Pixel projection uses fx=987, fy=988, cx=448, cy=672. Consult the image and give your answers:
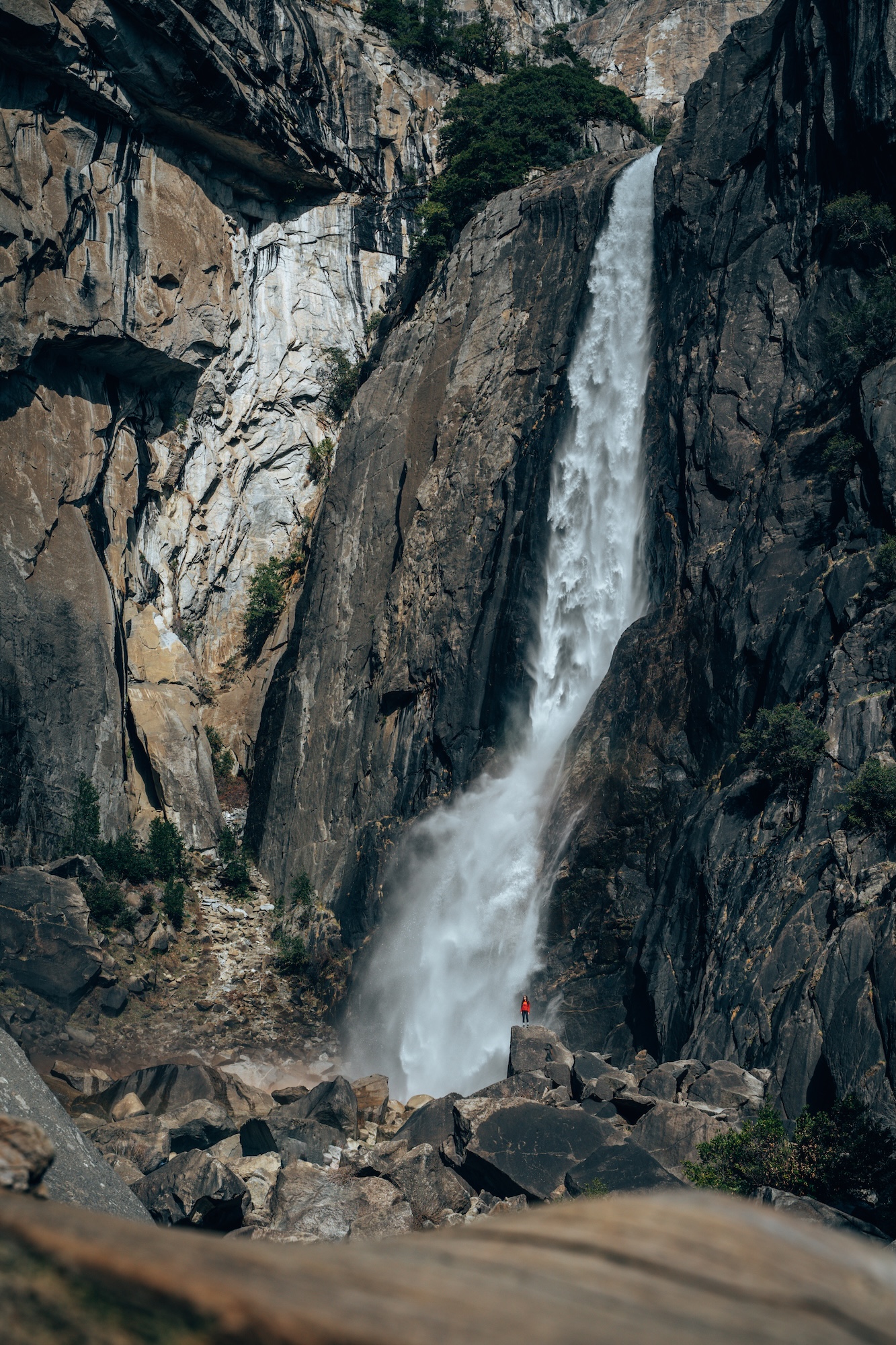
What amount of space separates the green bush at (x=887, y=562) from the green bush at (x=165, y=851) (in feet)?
73.3

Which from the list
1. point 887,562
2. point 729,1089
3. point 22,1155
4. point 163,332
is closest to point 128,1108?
point 729,1089

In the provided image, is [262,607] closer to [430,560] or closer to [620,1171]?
[430,560]

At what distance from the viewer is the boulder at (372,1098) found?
64.9 feet

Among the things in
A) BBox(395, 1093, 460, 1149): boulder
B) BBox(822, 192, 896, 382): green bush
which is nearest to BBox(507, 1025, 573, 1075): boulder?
BBox(395, 1093, 460, 1149): boulder

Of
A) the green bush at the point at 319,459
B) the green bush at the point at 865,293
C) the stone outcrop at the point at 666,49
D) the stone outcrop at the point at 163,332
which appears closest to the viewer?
the green bush at the point at 865,293

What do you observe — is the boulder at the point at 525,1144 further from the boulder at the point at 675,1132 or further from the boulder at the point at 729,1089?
the boulder at the point at 729,1089

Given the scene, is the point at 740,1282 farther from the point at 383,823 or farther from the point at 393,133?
the point at 393,133

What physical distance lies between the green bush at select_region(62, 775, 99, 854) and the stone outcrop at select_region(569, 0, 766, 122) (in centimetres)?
4725

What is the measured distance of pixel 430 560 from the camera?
31.9 m

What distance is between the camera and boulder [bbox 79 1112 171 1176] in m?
15.8

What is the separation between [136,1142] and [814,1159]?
430 inches

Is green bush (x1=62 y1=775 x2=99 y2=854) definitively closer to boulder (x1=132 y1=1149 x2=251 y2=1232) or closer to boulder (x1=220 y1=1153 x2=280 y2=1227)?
boulder (x1=220 y1=1153 x2=280 y2=1227)

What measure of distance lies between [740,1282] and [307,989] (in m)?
27.4

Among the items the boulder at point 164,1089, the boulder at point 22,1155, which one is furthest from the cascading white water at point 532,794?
the boulder at point 22,1155
